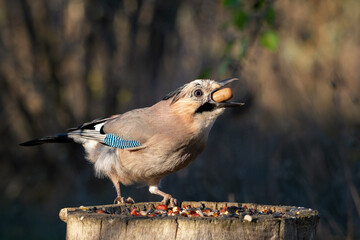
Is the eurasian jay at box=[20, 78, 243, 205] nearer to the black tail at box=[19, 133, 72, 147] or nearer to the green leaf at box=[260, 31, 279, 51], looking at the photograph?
the black tail at box=[19, 133, 72, 147]

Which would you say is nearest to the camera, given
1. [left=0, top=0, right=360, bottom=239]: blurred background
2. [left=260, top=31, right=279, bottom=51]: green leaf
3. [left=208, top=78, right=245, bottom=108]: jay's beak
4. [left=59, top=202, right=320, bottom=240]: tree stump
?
[left=59, top=202, right=320, bottom=240]: tree stump

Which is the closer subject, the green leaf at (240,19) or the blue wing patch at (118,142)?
the blue wing patch at (118,142)

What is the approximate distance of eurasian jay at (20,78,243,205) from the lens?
15.2ft

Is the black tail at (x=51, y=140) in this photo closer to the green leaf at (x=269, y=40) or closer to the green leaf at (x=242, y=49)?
the green leaf at (x=242, y=49)

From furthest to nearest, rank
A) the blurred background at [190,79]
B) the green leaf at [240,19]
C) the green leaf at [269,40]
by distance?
1. the blurred background at [190,79]
2. the green leaf at [240,19]
3. the green leaf at [269,40]

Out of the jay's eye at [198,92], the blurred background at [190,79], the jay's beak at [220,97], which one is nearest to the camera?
the jay's beak at [220,97]

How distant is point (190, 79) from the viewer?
29.2 feet

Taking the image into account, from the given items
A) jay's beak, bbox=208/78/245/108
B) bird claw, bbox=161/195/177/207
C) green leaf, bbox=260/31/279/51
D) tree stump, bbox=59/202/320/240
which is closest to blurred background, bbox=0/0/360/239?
green leaf, bbox=260/31/279/51

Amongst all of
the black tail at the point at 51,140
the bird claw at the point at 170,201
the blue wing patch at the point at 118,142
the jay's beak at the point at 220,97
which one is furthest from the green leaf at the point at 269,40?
the black tail at the point at 51,140

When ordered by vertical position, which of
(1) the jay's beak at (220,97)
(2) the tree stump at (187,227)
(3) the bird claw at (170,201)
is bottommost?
(2) the tree stump at (187,227)

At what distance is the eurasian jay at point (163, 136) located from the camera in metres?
4.62

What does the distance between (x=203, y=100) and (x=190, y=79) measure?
4.34 m

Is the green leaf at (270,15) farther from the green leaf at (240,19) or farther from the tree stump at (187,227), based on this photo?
the tree stump at (187,227)

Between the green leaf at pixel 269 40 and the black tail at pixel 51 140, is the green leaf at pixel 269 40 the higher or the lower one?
the higher one
